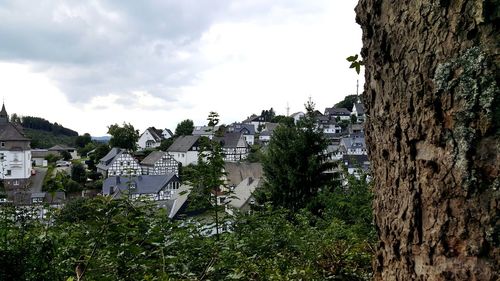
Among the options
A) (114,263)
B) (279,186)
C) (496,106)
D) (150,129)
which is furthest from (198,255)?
(150,129)

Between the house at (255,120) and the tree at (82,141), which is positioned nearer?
the tree at (82,141)

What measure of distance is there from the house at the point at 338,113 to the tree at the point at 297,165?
276 ft

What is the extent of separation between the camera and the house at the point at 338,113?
102 metres

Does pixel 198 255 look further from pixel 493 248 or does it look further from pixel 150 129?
pixel 150 129

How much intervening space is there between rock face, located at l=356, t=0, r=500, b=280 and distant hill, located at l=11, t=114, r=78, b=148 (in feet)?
329

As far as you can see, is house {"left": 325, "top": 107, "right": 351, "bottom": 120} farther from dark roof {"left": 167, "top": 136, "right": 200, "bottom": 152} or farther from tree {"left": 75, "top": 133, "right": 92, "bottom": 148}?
tree {"left": 75, "top": 133, "right": 92, "bottom": 148}

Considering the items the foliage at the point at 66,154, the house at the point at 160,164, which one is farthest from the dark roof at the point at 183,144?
the foliage at the point at 66,154

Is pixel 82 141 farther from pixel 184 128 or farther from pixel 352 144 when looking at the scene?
pixel 352 144

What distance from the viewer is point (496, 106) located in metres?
1.04

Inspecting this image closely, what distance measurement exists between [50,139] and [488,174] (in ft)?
364

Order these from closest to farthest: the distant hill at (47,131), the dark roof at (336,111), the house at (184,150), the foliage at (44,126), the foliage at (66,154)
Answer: the house at (184,150), the foliage at (66,154), the distant hill at (47,131), the foliage at (44,126), the dark roof at (336,111)

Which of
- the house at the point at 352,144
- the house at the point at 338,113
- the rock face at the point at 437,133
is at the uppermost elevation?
the house at the point at 338,113

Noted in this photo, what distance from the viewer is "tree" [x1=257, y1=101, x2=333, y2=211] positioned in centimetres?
1755

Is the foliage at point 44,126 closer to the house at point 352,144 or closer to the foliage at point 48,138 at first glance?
the foliage at point 48,138
